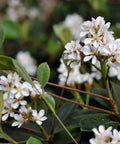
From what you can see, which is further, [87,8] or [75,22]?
[87,8]

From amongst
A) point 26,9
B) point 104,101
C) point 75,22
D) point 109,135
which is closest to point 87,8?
point 75,22

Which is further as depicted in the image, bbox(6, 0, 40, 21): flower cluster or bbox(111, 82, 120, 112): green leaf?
bbox(6, 0, 40, 21): flower cluster

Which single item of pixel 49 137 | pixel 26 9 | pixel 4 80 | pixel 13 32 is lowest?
pixel 49 137

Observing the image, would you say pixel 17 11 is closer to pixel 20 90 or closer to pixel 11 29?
pixel 11 29

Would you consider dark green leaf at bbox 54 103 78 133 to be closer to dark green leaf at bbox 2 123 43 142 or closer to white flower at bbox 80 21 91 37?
dark green leaf at bbox 2 123 43 142

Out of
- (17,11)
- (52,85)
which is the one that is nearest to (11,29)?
(17,11)

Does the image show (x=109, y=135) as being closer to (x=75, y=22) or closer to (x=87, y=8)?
(x=75, y=22)

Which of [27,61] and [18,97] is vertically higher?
[27,61]

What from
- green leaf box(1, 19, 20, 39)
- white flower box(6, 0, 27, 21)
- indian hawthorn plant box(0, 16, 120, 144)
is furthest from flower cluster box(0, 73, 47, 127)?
white flower box(6, 0, 27, 21)

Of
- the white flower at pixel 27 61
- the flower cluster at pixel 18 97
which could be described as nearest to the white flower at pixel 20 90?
the flower cluster at pixel 18 97
